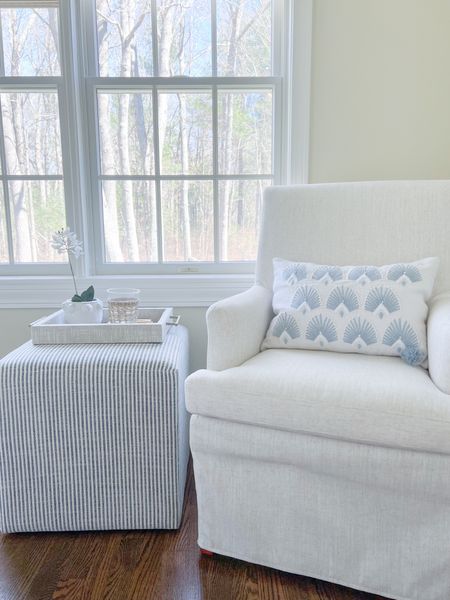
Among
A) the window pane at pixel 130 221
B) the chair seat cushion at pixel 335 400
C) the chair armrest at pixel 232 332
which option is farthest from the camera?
the window pane at pixel 130 221

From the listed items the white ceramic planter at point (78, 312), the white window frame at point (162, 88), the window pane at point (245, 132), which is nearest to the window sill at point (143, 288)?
the white window frame at point (162, 88)

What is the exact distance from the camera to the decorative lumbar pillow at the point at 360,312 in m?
1.22

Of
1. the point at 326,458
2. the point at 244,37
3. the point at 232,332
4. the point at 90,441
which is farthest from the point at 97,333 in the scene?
the point at 244,37

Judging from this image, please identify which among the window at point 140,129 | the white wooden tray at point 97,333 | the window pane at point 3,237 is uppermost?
the window at point 140,129

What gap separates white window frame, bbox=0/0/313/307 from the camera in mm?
1698

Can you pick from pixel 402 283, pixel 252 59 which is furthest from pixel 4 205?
pixel 402 283

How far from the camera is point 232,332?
1196mm

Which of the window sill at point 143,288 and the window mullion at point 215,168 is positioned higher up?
the window mullion at point 215,168

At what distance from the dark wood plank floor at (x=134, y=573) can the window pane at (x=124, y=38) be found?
170 centimetres

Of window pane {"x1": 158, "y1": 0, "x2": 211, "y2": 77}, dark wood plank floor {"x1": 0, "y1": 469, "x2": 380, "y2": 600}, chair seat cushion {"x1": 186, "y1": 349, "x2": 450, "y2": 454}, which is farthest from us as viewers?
window pane {"x1": 158, "y1": 0, "x2": 211, "y2": 77}

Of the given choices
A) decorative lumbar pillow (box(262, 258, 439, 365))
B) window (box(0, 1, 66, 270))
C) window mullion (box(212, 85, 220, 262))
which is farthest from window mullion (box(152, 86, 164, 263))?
decorative lumbar pillow (box(262, 258, 439, 365))

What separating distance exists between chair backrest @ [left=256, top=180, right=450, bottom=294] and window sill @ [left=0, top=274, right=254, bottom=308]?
256mm

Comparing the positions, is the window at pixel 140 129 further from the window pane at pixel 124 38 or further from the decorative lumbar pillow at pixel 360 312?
the decorative lumbar pillow at pixel 360 312

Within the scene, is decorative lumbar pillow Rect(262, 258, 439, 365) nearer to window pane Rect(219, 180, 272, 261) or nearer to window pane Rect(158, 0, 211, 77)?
window pane Rect(219, 180, 272, 261)
